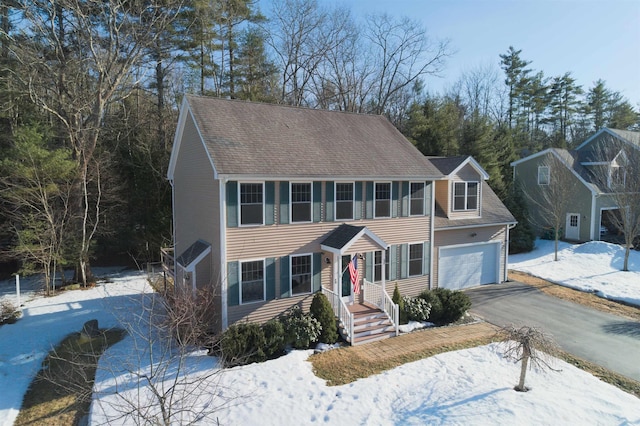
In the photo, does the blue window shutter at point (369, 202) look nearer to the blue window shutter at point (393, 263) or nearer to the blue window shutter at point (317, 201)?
the blue window shutter at point (393, 263)

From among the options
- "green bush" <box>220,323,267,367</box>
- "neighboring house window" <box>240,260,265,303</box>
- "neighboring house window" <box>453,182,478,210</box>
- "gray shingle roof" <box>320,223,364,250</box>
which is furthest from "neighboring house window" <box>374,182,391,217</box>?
"green bush" <box>220,323,267,367</box>

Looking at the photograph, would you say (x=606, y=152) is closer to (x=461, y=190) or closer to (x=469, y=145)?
Result: (x=469, y=145)

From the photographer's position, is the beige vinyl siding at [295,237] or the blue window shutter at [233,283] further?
the beige vinyl siding at [295,237]

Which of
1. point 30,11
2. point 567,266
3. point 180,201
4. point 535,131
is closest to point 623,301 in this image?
point 567,266

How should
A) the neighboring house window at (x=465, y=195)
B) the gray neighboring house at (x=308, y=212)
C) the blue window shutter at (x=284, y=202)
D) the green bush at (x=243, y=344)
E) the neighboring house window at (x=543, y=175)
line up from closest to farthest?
the green bush at (x=243, y=344), the gray neighboring house at (x=308, y=212), the blue window shutter at (x=284, y=202), the neighboring house window at (x=465, y=195), the neighboring house window at (x=543, y=175)

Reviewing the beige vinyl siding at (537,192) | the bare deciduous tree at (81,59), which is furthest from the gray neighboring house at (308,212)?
the beige vinyl siding at (537,192)

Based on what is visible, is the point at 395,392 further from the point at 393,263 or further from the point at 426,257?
the point at 426,257

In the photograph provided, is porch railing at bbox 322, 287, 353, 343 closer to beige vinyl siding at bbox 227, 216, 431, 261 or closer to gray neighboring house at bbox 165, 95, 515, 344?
gray neighboring house at bbox 165, 95, 515, 344
